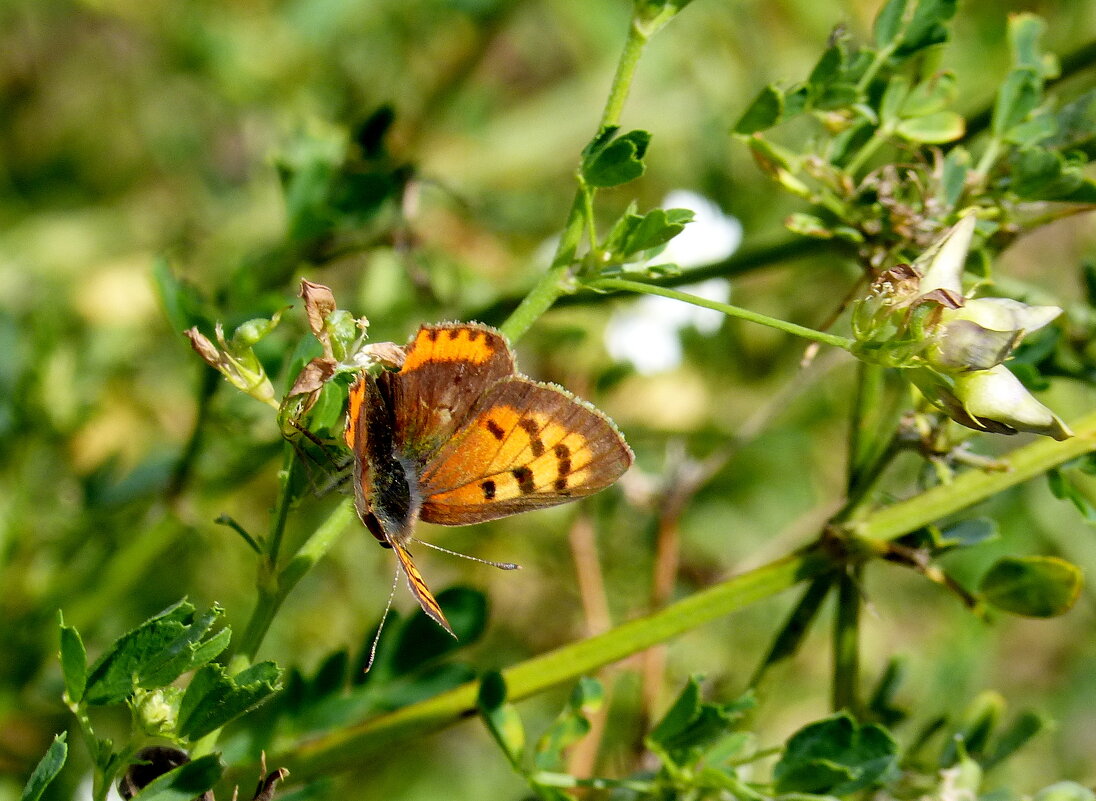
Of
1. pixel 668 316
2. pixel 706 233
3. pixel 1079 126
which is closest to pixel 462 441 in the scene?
pixel 1079 126

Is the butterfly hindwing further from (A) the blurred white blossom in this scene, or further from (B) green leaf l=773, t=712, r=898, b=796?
(A) the blurred white blossom

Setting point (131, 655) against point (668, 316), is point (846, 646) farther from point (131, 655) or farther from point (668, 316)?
point (668, 316)

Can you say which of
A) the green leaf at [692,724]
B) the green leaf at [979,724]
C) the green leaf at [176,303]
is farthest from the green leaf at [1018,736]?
the green leaf at [176,303]

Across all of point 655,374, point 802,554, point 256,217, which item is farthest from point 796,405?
point 802,554

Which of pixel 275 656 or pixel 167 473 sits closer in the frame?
pixel 167 473

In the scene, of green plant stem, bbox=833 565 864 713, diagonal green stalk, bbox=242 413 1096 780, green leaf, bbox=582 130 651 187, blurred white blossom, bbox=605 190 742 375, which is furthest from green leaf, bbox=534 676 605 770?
blurred white blossom, bbox=605 190 742 375

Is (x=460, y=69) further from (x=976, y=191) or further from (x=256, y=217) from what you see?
(x=976, y=191)
